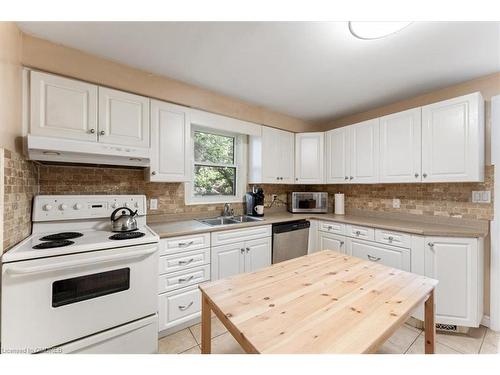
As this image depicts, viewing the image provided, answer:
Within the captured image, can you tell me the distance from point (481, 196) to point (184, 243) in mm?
2726

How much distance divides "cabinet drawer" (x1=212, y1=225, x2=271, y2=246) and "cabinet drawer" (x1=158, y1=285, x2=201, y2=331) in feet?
1.55

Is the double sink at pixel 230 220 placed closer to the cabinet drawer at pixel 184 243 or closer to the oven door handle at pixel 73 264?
the cabinet drawer at pixel 184 243

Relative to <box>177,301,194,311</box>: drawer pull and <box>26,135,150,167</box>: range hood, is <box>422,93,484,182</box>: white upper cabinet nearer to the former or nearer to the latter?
<box>177,301,194,311</box>: drawer pull

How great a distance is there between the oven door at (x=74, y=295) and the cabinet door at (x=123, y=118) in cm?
94

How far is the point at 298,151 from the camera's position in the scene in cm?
316

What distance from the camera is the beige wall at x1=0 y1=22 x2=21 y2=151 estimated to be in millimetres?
1139

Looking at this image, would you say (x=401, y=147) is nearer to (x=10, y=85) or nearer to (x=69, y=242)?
(x=69, y=242)

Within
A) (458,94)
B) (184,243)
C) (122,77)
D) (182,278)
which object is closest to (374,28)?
(458,94)

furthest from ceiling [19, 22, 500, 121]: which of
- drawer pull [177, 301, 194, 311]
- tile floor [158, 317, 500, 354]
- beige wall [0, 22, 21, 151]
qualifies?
tile floor [158, 317, 500, 354]

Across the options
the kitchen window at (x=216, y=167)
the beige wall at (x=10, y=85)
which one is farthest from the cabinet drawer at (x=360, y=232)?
the beige wall at (x=10, y=85)

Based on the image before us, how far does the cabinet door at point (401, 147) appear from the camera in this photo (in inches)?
84.1
